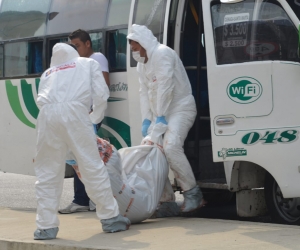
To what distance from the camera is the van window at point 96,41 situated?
9977 millimetres

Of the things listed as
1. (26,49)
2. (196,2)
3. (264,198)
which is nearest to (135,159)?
(264,198)

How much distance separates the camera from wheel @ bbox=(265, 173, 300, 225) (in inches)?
320

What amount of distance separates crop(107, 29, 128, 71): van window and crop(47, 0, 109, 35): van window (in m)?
0.23

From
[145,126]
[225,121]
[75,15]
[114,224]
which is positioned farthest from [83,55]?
[114,224]

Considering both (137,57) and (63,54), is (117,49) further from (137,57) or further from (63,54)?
(63,54)

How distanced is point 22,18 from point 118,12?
1.90 meters

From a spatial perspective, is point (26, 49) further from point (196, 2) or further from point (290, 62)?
point (290, 62)

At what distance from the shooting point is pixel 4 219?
946 centimetres

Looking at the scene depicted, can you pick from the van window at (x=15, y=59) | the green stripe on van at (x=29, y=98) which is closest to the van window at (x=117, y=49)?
the green stripe on van at (x=29, y=98)

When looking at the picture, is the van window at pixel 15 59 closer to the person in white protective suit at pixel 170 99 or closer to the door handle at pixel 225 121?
the person in white protective suit at pixel 170 99

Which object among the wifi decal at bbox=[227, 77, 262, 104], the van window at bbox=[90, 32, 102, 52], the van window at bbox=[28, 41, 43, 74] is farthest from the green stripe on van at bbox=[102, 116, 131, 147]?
the wifi decal at bbox=[227, 77, 262, 104]

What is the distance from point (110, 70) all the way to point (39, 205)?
8.64 ft

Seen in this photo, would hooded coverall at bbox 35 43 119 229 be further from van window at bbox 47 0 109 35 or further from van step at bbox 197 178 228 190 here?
van window at bbox 47 0 109 35

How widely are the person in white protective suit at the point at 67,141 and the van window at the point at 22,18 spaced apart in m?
3.25
